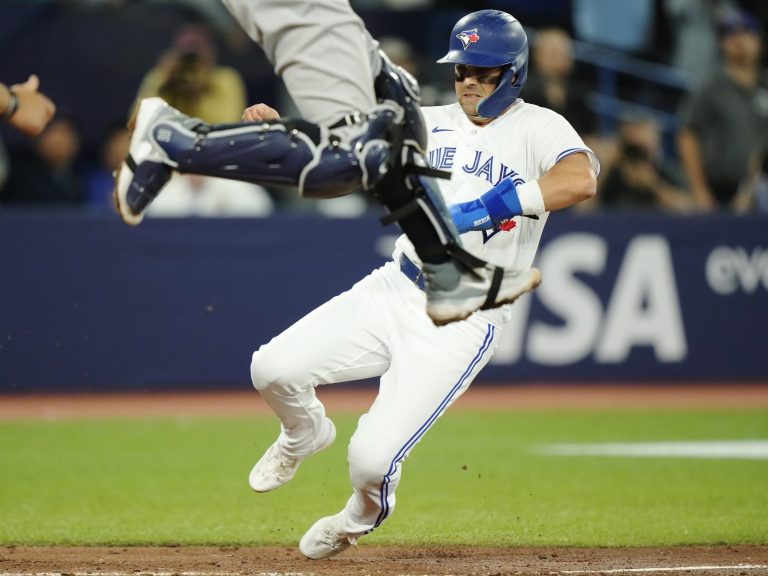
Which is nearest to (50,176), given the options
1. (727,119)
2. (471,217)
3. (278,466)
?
(727,119)

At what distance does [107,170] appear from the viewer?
12703mm

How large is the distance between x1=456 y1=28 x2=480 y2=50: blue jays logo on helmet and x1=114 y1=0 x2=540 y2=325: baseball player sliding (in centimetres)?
62

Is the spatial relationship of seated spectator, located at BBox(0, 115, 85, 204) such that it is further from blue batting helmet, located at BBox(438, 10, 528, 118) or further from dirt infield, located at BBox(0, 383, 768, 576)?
blue batting helmet, located at BBox(438, 10, 528, 118)

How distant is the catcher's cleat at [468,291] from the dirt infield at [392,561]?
4.85 ft

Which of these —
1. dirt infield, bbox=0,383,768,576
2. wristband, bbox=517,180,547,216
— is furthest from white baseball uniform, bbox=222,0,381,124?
dirt infield, bbox=0,383,768,576

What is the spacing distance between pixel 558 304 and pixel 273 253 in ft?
8.46

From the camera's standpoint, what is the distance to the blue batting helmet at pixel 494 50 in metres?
5.79

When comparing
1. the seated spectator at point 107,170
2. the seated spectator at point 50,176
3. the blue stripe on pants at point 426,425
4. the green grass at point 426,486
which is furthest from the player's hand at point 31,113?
the seated spectator at point 50,176

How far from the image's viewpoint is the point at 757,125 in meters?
12.3

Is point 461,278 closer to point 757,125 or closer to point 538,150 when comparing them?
point 538,150

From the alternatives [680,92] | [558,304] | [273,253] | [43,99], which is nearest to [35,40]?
[273,253]

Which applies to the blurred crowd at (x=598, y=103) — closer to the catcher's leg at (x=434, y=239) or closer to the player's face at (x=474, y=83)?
the player's face at (x=474, y=83)

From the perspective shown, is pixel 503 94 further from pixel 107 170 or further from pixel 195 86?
pixel 107 170

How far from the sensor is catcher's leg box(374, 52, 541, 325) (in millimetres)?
5070
